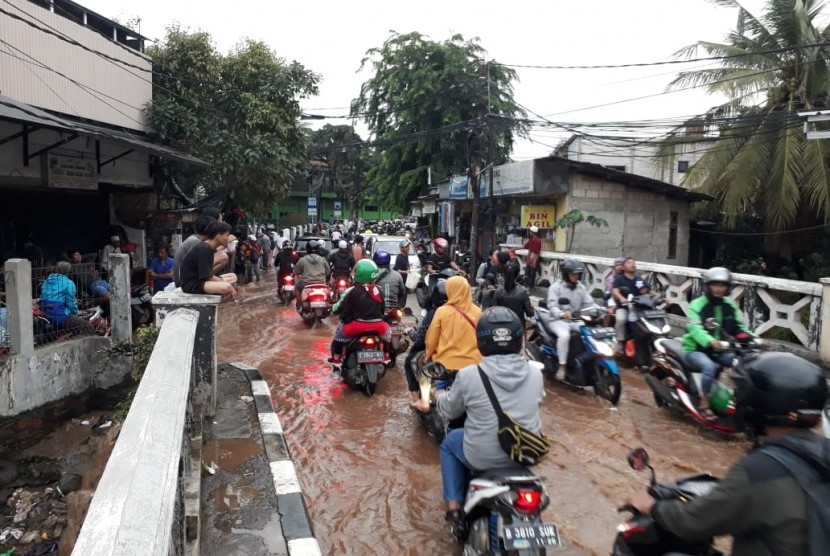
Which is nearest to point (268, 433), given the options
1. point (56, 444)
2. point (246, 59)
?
point (56, 444)

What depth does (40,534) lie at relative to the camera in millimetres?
6191

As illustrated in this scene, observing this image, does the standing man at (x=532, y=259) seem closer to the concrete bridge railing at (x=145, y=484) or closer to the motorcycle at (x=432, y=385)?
the motorcycle at (x=432, y=385)

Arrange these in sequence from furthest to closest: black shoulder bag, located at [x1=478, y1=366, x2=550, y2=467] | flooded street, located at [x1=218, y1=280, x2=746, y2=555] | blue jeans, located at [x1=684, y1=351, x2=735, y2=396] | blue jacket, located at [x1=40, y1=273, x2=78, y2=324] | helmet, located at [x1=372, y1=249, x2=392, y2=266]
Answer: helmet, located at [x1=372, y1=249, x2=392, y2=266] → blue jacket, located at [x1=40, y1=273, x2=78, y2=324] → blue jeans, located at [x1=684, y1=351, x2=735, y2=396] → flooded street, located at [x1=218, y1=280, x2=746, y2=555] → black shoulder bag, located at [x1=478, y1=366, x2=550, y2=467]

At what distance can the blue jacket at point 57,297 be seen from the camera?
833 cm

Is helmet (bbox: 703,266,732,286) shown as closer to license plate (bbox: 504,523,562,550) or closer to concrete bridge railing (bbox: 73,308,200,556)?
license plate (bbox: 504,523,562,550)

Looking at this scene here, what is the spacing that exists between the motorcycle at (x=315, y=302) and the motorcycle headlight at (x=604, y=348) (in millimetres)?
5986

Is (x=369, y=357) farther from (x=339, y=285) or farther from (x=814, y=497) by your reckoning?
(x=814, y=497)

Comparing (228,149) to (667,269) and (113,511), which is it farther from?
(113,511)

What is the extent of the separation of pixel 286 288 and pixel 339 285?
10.1 ft

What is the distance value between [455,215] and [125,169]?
13.4 meters

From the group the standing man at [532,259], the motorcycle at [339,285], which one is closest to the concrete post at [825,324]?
the standing man at [532,259]

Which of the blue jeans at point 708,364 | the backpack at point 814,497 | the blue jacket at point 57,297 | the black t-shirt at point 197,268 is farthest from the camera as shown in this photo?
the blue jacket at point 57,297

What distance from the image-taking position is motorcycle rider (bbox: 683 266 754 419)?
19.3 feet

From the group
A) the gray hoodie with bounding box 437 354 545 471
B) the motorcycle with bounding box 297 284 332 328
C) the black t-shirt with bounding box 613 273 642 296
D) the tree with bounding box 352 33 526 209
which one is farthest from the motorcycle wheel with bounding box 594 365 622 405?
the tree with bounding box 352 33 526 209
